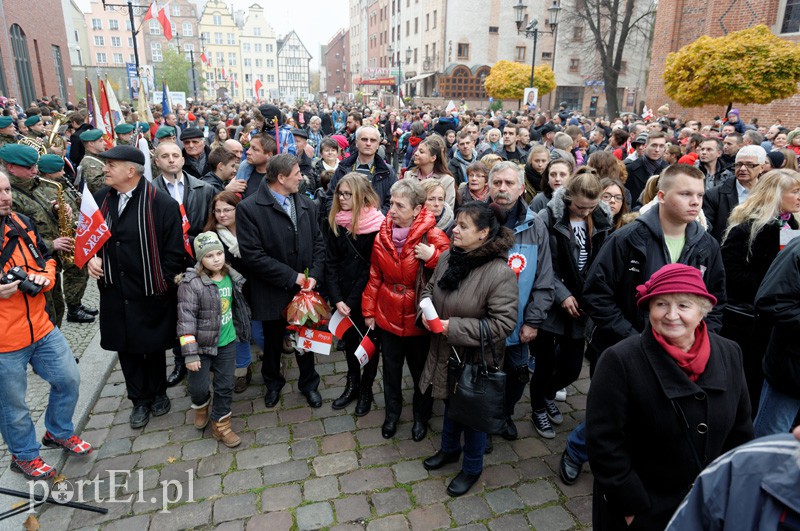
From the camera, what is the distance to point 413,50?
5703 cm

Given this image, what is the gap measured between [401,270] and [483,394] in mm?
1168

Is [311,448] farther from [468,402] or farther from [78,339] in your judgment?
[78,339]

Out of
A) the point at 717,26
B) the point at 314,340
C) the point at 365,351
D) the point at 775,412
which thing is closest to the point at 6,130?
the point at 314,340

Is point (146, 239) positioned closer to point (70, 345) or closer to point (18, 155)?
point (18, 155)

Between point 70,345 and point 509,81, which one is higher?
point 509,81

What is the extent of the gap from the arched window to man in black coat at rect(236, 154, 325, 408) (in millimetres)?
31399

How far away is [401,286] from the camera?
402 centimetres

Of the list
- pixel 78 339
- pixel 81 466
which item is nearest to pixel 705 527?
pixel 81 466

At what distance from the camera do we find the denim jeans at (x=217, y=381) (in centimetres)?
425

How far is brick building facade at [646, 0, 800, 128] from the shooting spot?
61.7 feet

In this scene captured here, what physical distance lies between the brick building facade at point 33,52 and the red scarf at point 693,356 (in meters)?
33.0

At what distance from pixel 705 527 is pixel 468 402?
183 centimetres

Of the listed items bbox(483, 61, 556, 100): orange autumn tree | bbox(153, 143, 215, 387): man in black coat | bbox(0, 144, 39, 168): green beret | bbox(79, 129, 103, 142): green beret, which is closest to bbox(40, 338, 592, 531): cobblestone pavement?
bbox(153, 143, 215, 387): man in black coat

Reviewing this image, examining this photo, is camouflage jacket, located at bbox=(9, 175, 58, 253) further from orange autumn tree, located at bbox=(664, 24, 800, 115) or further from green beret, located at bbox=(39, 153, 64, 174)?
orange autumn tree, located at bbox=(664, 24, 800, 115)
